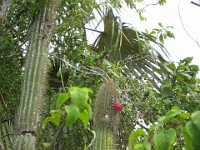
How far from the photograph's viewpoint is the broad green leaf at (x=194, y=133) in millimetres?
1135

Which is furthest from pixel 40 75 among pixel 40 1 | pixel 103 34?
pixel 103 34

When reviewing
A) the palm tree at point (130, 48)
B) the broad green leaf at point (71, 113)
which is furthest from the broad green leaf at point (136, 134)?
the palm tree at point (130, 48)

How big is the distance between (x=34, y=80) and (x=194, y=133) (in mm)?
1453

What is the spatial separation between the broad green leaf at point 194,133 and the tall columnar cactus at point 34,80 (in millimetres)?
1252

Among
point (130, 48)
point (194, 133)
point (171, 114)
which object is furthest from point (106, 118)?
point (130, 48)

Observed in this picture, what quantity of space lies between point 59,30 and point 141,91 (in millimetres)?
823

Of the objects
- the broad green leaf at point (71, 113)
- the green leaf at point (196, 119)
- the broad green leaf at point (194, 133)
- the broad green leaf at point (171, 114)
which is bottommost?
the broad green leaf at point (194, 133)

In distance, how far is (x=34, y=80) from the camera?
244cm

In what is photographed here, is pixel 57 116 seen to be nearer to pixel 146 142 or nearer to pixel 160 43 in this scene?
pixel 146 142

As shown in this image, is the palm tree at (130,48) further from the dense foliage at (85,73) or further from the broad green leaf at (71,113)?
the broad green leaf at (71,113)

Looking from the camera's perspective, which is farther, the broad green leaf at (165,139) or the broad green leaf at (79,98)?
the broad green leaf at (79,98)

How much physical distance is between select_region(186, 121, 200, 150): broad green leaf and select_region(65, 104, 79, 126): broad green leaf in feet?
1.72

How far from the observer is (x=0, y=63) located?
10.7 ft

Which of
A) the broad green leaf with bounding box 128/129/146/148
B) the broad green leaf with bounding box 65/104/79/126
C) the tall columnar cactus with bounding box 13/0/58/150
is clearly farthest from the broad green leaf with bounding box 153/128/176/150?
the tall columnar cactus with bounding box 13/0/58/150
